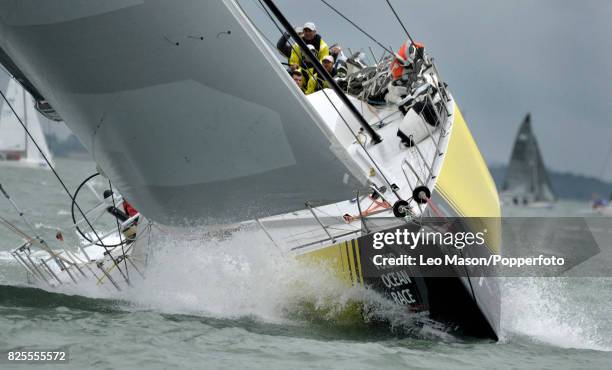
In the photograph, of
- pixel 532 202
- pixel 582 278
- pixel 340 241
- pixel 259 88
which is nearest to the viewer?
pixel 259 88

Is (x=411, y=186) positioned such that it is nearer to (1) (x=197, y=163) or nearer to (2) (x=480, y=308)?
(2) (x=480, y=308)

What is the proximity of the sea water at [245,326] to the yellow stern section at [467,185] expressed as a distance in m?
0.81

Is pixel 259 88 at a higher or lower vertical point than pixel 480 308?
higher

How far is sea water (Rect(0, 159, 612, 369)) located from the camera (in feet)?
16.9

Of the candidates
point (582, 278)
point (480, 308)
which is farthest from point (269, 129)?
point (582, 278)

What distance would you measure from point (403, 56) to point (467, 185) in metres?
1.26

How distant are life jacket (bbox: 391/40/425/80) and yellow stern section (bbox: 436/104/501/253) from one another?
22.1 inches

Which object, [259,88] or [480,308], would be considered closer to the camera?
[259,88]

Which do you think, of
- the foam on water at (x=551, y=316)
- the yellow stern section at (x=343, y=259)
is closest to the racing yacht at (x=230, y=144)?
the yellow stern section at (x=343, y=259)

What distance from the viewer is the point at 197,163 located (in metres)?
6.07

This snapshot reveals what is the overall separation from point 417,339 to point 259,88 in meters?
1.92

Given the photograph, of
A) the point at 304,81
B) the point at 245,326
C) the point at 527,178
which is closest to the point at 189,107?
the point at 245,326

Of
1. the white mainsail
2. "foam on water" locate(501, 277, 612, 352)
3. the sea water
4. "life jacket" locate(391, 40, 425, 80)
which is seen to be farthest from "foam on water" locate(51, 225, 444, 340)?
"life jacket" locate(391, 40, 425, 80)

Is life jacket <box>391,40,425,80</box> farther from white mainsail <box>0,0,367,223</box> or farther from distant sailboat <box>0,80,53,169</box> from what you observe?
distant sailboat <box>0,80,53,169</box>
